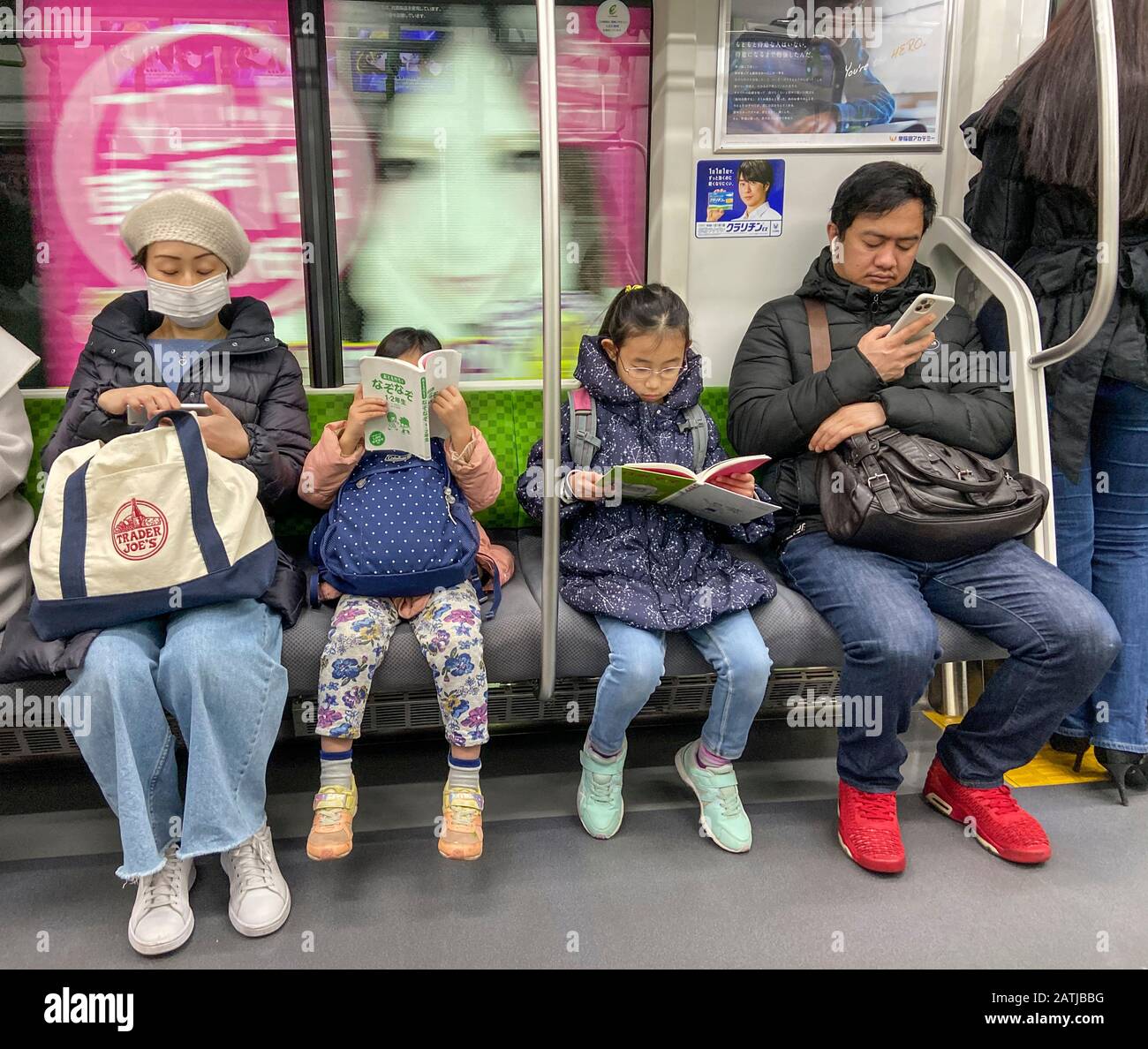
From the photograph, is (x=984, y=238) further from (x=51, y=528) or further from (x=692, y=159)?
(x=51, y=528)

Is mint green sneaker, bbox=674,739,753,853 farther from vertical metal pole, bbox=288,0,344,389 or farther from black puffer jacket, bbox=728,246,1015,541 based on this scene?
vertical metal pole, bbox=288,0,344,389

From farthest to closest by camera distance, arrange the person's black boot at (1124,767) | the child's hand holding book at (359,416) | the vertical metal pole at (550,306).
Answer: the person's black boot at (1124,767)
the child's hand holding book at (359,416)
the vertical metal pole at (550,306)

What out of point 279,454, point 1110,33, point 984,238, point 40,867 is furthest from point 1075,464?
point 40,867

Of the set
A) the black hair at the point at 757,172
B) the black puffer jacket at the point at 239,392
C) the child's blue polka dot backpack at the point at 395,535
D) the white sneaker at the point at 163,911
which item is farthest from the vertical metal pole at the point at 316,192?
the white sneaker at the point at 163,911

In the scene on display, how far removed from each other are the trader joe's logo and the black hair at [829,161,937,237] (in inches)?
82.7

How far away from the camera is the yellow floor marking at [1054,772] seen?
9.64 feet

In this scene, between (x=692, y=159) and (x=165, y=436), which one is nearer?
(x=165, y=436)

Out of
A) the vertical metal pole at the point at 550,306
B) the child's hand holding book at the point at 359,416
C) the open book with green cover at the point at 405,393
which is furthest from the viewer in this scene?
the child's hand holding book at the point at 359,416

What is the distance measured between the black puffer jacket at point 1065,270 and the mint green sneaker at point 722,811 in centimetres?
140

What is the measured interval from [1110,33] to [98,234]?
9.85 ft

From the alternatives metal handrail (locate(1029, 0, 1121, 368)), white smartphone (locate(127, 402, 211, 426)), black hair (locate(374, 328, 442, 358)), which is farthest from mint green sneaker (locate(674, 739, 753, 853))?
white smartphone (locate(127, 402, 211, 426))

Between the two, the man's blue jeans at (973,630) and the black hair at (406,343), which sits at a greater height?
the black hair at (406,343)

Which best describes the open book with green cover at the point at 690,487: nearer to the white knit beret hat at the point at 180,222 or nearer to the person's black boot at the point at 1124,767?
the white knit beret hat at the point at 180,222

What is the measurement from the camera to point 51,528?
213cm
